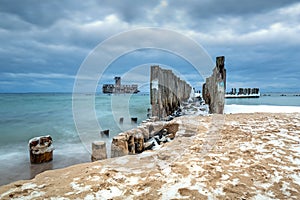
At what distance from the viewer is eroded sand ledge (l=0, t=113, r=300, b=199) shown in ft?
6.07

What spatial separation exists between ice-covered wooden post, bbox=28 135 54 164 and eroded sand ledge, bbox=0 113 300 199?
3061 mm

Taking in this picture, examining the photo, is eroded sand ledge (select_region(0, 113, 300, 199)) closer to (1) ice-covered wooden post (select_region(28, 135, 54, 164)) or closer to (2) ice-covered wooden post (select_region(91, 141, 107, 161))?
(2) ice-covered wooden post (select_region(91, 141, 107, 161))

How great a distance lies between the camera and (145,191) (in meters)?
1.89

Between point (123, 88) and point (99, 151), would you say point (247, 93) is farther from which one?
point (99, 151)

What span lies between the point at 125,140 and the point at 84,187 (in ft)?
8.05

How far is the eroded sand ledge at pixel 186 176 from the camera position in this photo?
1.85 meters

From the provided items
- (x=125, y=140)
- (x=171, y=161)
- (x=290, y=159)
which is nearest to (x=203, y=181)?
(x=171, y=161)

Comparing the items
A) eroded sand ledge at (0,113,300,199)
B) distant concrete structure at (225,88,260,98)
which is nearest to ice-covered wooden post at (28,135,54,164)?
eroded sand ledge at (0,113,300,199)

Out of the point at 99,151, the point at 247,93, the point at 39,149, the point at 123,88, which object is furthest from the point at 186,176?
the point at 247,93

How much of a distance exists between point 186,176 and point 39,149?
4571 millimetres

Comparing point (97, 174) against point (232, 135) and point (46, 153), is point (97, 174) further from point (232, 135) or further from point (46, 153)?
point (46, 153)

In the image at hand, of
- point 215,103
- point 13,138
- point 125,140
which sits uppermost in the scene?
point 215,103

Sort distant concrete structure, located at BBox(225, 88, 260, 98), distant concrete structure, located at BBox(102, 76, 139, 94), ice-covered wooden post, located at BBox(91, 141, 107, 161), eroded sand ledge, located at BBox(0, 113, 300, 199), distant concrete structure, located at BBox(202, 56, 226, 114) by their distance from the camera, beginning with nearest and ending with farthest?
eroded sand ledge, located at BBox(0, 113, 300, 199) → ice-covered wooden post, located at BBox(91, 141, 107, 161) → distant concrete structure, located at BBox(202, 56, 226, 114) → distant concrete structure, located at BBox(102, 76, 139, 94) → distant concrete structure, located at BBox(225, 88, 260, 98)

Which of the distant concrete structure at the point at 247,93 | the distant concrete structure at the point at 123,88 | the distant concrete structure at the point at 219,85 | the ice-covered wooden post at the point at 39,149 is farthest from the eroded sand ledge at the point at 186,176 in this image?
the distant concrete structure at the point at 247,93
